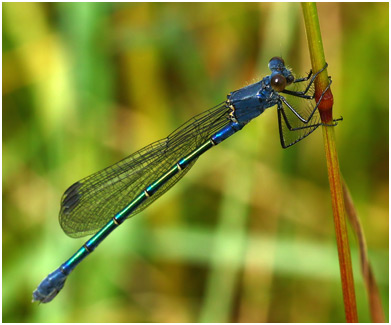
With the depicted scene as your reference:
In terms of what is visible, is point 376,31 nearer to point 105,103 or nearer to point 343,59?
point 343,59

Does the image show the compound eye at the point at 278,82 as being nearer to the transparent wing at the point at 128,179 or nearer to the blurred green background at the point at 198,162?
the transparent wing at the point at 128,179

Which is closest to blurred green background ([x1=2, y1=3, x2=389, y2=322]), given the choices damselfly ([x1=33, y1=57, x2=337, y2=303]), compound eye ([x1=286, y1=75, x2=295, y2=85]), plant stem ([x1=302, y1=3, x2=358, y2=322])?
damselfly ([x1=33, y1=57, x2=337, y2=303])

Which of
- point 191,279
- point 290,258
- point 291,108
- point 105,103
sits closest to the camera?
point 291,108

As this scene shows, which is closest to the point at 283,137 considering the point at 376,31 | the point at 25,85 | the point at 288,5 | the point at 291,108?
the point at 291,108

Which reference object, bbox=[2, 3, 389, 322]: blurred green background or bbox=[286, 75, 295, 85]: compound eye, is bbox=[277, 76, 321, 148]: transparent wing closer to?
bbox=[286, 75, 295, 85]: compound eye

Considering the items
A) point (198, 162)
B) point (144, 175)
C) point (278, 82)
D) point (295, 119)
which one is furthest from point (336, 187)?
point (198, 162)

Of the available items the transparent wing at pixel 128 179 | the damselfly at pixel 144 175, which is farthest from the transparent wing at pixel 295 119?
the transparent wing at pixel 128 179

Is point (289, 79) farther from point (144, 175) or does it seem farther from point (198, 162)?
point (198, 162)
